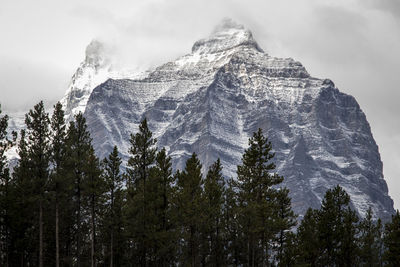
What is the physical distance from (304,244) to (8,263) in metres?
31.3

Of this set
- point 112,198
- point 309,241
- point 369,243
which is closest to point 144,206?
point 112,198

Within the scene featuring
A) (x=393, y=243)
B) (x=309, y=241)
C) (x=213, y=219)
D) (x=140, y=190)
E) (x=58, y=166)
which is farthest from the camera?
(x=393, y=243)

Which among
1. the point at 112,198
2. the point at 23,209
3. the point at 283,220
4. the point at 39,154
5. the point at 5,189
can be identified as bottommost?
the point at 283,220

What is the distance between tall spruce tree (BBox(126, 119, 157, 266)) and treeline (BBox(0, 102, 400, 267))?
0.33ft

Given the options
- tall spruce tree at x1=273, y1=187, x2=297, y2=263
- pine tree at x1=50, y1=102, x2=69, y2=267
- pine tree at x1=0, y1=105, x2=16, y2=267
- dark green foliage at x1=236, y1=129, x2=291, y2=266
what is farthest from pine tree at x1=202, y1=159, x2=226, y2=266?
pine tree at x1=0, y1=105, x2=16, y2=267

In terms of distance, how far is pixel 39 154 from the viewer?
5778cm

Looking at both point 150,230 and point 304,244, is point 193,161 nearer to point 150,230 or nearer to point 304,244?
point 150,230

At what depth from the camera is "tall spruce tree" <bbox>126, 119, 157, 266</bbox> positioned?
209ft

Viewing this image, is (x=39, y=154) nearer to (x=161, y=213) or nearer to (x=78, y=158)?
(x=78, y=158)

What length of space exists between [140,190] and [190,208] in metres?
6.14

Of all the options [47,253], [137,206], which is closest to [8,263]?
[47,253]

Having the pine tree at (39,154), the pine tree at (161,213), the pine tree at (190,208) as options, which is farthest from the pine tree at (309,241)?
the pine tree at (39,154)

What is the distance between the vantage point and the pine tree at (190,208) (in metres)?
62.1

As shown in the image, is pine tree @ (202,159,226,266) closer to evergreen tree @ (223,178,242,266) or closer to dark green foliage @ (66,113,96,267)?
evergreen tree @ (223,178,242,266)
